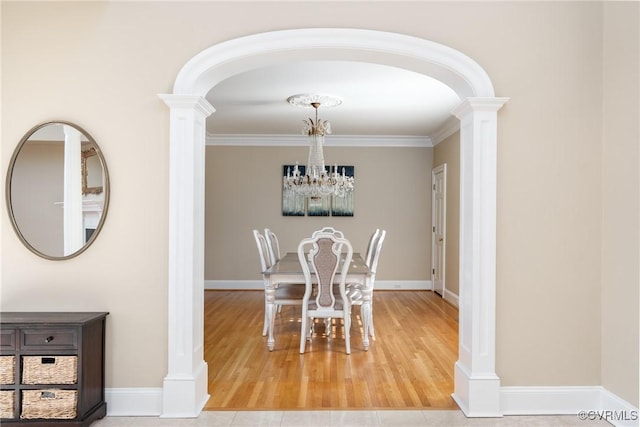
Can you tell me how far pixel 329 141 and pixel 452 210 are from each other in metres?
2.32

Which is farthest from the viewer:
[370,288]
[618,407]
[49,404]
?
[370,288]

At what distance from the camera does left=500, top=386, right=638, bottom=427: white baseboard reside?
2.78 meters

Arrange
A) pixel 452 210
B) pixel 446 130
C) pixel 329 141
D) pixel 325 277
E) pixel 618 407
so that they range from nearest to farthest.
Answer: pixel 618 407
pixel 325 277
pixel 452 210
pixel 446 130
pixel 329 141

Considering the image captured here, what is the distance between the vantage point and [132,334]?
9.20 feet

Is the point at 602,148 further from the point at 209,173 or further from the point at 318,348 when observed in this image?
the point at 209,173

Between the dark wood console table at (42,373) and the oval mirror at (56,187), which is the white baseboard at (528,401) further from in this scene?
the oval mirror at (56,187)

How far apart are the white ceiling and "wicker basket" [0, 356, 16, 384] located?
293 centimetres

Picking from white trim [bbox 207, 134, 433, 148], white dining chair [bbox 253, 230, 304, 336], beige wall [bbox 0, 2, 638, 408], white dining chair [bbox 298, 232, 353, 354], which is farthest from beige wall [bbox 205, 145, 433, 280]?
beige wall [bbox 0, 2, 638, 408]

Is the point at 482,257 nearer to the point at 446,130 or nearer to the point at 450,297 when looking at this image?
the point at 450,297

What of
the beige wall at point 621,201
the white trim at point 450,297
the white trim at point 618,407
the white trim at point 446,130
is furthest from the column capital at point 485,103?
the white trim at point 450,297

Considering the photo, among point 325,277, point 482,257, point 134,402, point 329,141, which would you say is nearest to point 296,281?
point 325,277

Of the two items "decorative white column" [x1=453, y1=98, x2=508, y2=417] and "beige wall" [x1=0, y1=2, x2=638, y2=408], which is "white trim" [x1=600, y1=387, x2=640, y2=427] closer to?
"beige wall" [x1=0, y1=2, x2=638, y2=408]

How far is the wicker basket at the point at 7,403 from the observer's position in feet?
8.23

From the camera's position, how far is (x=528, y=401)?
110 inches
